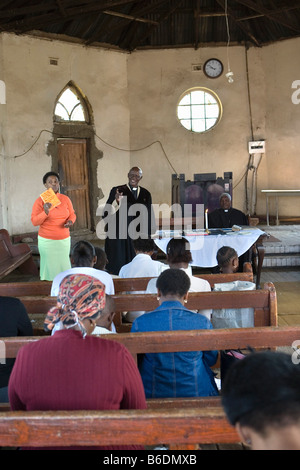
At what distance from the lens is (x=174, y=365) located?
2.65m

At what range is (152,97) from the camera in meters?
12.2

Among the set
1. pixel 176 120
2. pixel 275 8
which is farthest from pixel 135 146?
pixel 275 8

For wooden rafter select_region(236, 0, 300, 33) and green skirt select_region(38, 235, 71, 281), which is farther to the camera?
wooden rafter select_region(236, 0, 300, 33)

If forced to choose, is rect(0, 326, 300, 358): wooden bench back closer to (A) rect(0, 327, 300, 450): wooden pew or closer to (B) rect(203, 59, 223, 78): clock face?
(A) rect(0, 327, 300, 450): wooden pew

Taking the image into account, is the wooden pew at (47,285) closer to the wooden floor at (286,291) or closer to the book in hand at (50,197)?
the wooden floor at (286,291)

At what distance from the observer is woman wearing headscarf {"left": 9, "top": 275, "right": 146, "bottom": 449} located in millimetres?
1802

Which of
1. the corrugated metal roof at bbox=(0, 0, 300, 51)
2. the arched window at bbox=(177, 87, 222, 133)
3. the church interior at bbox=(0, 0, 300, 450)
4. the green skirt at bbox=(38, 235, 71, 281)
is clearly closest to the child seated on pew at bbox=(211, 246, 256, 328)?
the green skirt at bbox=(38, 235, 71, 281)

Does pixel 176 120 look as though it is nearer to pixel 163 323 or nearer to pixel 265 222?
pixel 265 222

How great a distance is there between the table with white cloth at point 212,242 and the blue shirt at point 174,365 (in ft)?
12.7

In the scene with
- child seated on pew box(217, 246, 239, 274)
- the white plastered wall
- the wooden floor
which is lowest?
the wooden floor

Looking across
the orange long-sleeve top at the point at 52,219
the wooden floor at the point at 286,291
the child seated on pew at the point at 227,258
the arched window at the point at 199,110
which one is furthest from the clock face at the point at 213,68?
the child seated on pew at the point at 227,258

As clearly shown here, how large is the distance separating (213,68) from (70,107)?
3465 millimetres

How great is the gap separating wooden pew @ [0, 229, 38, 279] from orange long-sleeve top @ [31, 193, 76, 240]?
5.47ft

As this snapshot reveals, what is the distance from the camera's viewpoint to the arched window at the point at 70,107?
1099 cm
